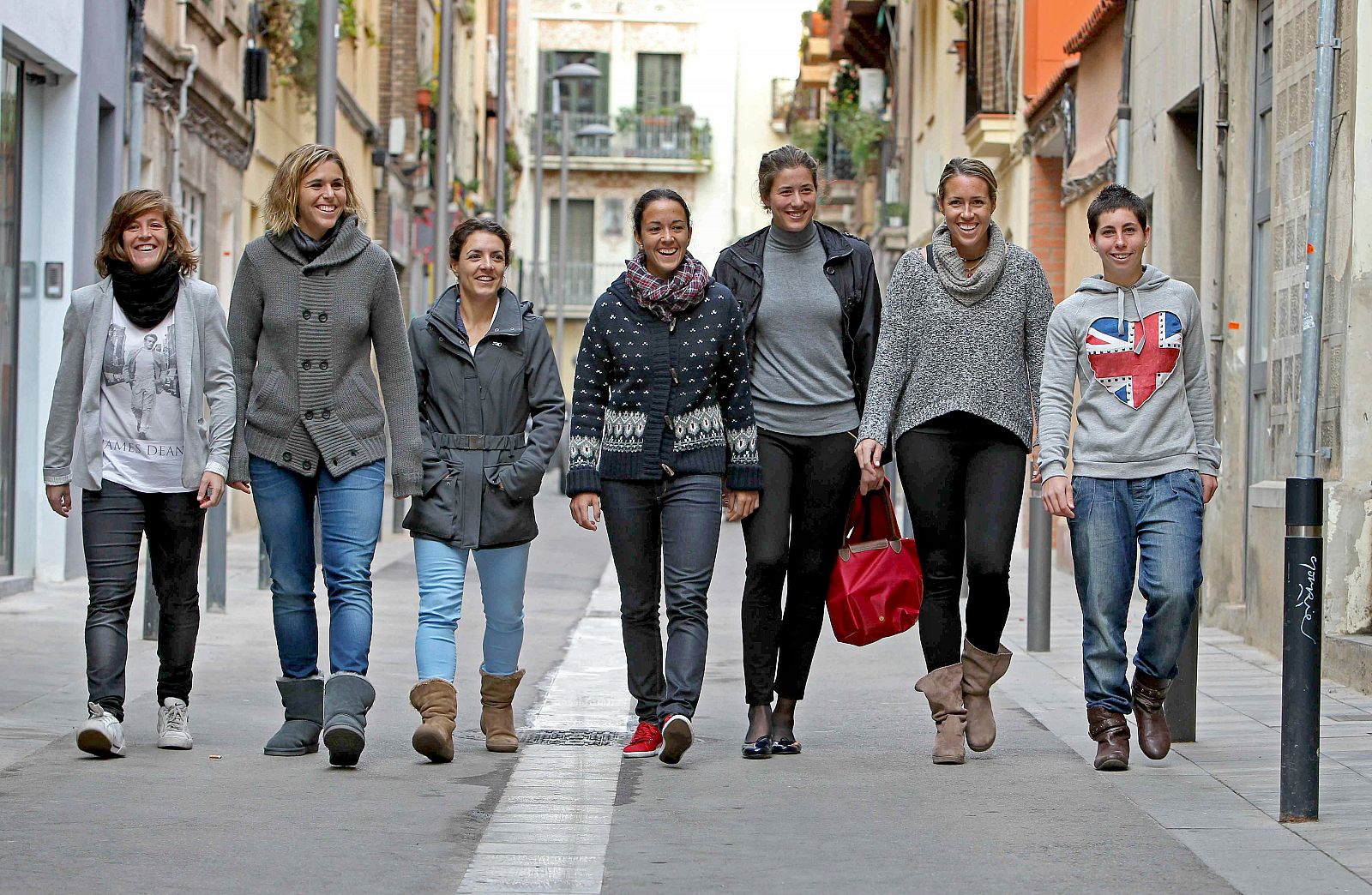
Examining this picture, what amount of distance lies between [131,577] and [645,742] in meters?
1.77

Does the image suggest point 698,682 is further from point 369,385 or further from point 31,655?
point 31,655

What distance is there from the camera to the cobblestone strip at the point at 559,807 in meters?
5.17

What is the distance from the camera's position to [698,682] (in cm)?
700

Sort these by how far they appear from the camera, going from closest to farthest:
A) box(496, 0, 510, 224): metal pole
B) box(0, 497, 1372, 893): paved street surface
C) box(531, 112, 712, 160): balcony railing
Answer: box(0, 497, 1372, 893): paved street surface < box(496, 0, 510, 224): metal pole < box(531, 112, 712, 160): balcony railing

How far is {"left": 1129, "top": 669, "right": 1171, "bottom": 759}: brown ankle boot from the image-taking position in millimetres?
6879

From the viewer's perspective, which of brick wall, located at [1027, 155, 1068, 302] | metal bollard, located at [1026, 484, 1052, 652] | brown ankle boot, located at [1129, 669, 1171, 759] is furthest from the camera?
brick wall, located at [1027, 155, 1068, 302]

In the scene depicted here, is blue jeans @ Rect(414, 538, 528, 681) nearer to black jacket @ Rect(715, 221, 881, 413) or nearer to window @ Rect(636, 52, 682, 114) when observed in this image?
black jacket @ Rect(715, 221, 881, 413)

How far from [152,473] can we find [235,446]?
290 millimetres

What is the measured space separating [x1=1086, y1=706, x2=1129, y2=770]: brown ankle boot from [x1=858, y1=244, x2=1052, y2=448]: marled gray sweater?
3.01 feet

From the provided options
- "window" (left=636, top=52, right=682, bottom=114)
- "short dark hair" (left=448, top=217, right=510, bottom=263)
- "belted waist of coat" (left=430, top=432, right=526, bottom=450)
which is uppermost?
"window" (left=636, top=52, right=682, bottom=114)

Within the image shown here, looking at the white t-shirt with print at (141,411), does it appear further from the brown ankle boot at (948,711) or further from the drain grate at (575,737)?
the brown ankle boot at (948,711)

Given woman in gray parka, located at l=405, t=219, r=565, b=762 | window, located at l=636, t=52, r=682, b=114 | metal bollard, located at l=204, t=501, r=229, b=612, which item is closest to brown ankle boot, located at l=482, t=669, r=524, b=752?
woman in gray parka, located at l=405, t=219, r=565, b=762

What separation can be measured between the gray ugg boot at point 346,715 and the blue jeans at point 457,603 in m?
0.22

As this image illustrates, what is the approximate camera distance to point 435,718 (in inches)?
269
